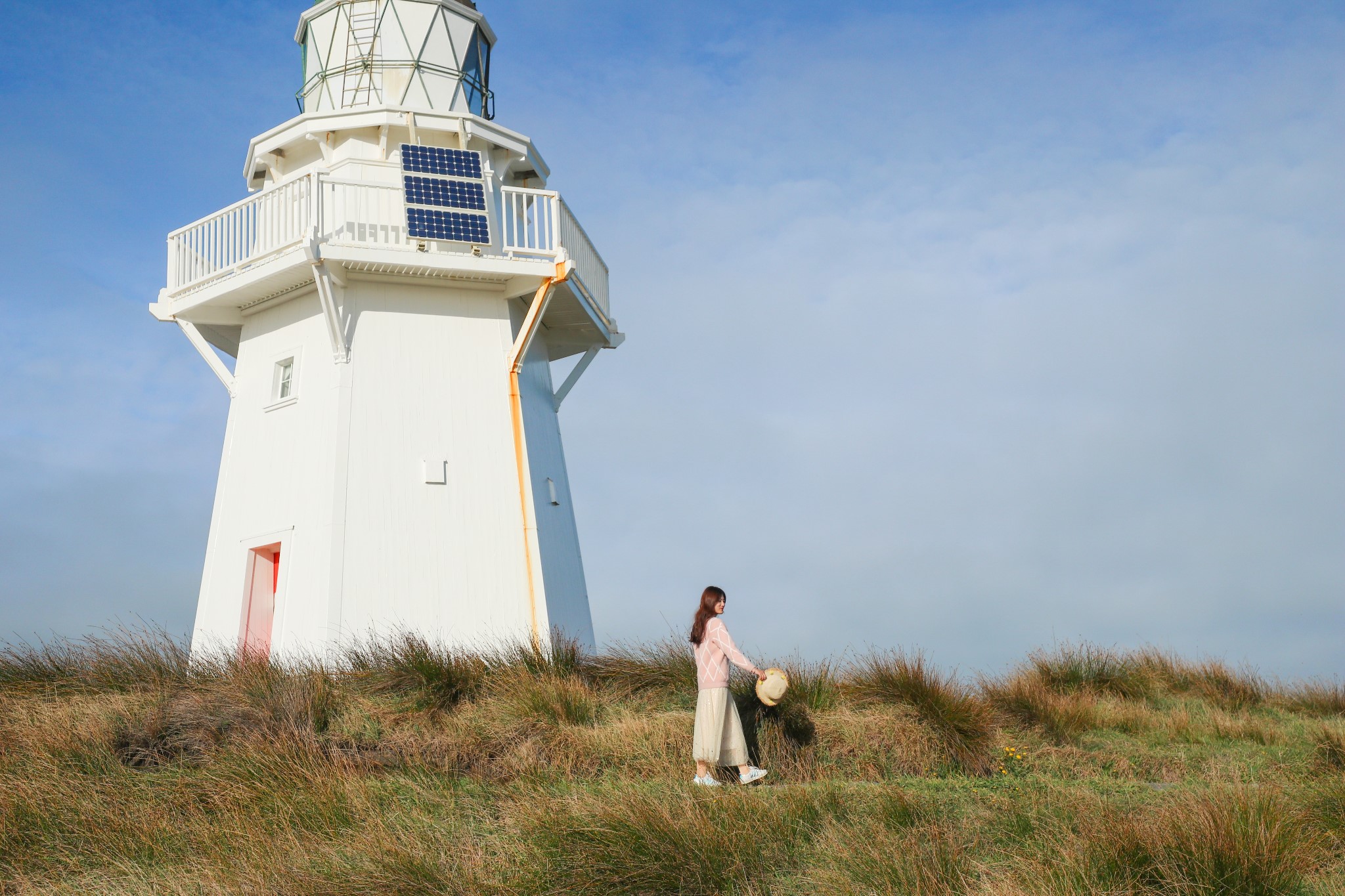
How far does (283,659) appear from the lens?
44.9ft

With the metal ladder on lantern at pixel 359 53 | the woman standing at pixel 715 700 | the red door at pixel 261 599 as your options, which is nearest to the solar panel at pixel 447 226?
the metal ladder on lantern at pixel 359 53

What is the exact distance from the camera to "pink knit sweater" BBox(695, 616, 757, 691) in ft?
30.7

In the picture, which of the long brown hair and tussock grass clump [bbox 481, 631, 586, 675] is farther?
tussock grass clump [bbox 481, 631, 586, 675]

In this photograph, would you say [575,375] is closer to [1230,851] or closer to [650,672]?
[650,672]

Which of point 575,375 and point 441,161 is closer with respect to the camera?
point 441,161

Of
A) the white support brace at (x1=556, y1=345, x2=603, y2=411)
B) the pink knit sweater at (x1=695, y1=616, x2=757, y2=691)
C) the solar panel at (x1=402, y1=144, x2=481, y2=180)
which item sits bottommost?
the pink knit sweater at (x1=695, y1=616, x2=757, y2=691)

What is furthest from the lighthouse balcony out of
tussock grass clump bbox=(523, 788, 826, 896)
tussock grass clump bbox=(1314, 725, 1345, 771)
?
tussock grass clump bbox=(1314, 725, 1345, 771)

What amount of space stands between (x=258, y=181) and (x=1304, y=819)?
16.0m

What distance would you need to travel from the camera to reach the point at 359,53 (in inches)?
666

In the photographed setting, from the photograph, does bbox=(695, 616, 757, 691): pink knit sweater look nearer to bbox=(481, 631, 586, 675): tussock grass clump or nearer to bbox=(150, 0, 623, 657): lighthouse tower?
bbox=(481, 631, 586, 675): tussock grass clump

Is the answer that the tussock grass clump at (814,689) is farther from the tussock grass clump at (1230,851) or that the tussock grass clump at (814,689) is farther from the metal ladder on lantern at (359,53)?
the metal ladder on lantern at (359,53)

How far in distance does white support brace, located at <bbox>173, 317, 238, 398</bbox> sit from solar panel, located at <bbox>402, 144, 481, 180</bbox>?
4.19 metres

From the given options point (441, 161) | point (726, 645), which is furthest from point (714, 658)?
point (441, 161)

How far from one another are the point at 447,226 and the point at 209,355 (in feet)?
14.1
